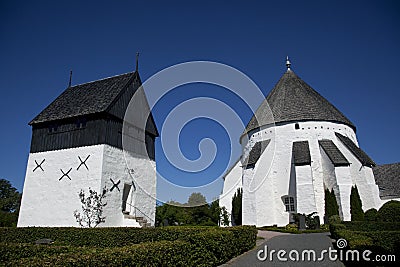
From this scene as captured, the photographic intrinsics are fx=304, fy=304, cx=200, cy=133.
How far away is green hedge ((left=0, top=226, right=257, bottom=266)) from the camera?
4.90 m

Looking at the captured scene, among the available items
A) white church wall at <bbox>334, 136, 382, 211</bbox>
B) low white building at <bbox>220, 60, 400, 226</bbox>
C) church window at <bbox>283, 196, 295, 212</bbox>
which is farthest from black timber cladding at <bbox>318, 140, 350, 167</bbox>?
church window at <bbox>283, 196, 295, 212</bbox>

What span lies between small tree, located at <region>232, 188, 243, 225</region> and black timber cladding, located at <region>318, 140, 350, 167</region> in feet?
27.4

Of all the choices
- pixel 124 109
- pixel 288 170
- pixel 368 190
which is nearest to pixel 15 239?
pixel 124 109

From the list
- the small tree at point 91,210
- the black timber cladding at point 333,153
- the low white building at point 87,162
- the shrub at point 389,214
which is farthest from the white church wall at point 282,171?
the small tree at point 91,210

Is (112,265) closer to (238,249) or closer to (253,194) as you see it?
(238,249)

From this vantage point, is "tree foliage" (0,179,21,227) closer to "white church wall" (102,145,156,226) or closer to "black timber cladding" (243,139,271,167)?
"white church wall" (102,145,156,226)

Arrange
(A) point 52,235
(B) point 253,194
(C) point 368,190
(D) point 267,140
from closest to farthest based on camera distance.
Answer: (A) point 52,235, (C) point 368,190, (B) point 253,194, (D) point 267,140

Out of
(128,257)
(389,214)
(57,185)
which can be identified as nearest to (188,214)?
(57,185)

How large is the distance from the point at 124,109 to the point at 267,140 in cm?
1229

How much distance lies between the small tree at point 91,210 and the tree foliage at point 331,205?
48.3 feet

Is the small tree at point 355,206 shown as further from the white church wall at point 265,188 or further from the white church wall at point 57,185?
the white church wall at point 57,185

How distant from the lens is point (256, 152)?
2517 cm

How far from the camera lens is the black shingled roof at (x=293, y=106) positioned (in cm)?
2494

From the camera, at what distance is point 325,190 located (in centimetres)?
2219
